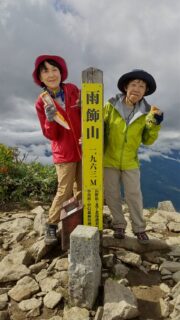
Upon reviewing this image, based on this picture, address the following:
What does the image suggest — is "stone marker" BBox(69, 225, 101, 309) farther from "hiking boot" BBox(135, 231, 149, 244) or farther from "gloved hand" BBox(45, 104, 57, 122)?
"gloved hand" BBox(45, 104, 57, 122)

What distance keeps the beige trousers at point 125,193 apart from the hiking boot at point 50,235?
1.06m

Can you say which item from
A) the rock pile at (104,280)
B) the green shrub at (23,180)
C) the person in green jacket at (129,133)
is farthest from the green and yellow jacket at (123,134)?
the green shrub at (23,180)

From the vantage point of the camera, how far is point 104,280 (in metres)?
5.14

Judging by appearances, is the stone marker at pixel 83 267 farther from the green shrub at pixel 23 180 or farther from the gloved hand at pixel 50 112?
the green shrub at pixel 23 180

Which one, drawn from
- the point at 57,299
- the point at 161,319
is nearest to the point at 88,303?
the point at 57,299

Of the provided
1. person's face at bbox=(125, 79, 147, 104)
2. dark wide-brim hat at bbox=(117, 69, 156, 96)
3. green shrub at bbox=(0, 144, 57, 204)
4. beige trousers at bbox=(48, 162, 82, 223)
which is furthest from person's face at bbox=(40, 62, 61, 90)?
green shrub at bbox=(0, 144, 57, 204)

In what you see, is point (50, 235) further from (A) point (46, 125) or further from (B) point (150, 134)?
(B) point (150, 134)

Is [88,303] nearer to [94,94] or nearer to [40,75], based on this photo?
[94,94]

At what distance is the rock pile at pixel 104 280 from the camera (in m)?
4.58

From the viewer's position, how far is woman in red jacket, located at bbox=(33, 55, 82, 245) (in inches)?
218

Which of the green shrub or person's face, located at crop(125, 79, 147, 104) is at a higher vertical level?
person's face, located at crop(125, 79, 147, 104)

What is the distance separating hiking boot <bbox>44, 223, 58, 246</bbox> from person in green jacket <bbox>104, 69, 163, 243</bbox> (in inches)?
42.1

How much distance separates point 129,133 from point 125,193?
3.49ft

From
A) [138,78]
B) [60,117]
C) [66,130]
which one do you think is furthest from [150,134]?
[60,117]
